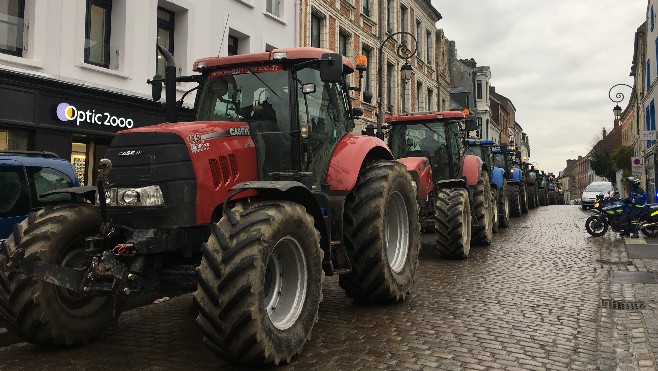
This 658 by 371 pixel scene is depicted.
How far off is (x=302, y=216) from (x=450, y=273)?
4.45 metres

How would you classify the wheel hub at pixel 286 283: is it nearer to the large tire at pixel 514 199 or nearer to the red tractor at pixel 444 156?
the red tractor at pixel 444 156

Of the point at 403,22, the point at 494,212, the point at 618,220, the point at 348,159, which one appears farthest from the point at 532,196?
the point at 348,159

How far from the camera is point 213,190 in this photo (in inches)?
173

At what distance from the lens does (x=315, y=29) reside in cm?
2128

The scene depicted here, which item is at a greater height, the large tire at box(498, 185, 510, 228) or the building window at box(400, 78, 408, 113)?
the building window at box(400, 78, 408, 113)

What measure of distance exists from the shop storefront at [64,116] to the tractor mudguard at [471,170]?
622 centimetres

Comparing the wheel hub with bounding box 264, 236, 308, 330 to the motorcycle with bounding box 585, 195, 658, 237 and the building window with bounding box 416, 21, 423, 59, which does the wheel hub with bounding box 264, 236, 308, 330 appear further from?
the building window with bounding box 416, 21, 423, 59

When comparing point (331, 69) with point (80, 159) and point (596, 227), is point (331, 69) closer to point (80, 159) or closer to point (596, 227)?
point (80, 159)

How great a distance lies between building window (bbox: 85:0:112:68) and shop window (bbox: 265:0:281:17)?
6.27 metres

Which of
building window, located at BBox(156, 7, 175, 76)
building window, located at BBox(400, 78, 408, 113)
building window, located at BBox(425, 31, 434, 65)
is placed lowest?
building window, located at BBox(156, 7, 175, 76)

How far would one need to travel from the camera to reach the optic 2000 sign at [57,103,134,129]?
11.2 metres

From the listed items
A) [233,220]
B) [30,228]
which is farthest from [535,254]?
[30,228]

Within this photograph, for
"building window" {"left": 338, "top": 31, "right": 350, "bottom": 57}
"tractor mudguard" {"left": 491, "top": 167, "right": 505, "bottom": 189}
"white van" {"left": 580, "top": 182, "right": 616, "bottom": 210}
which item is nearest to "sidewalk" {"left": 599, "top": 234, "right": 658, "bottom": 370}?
"tractor mudguard" {"left": 491, "top": 167, "right": 505, "bottom": 189}

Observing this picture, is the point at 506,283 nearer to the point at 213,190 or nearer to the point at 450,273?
the point at 450,273
